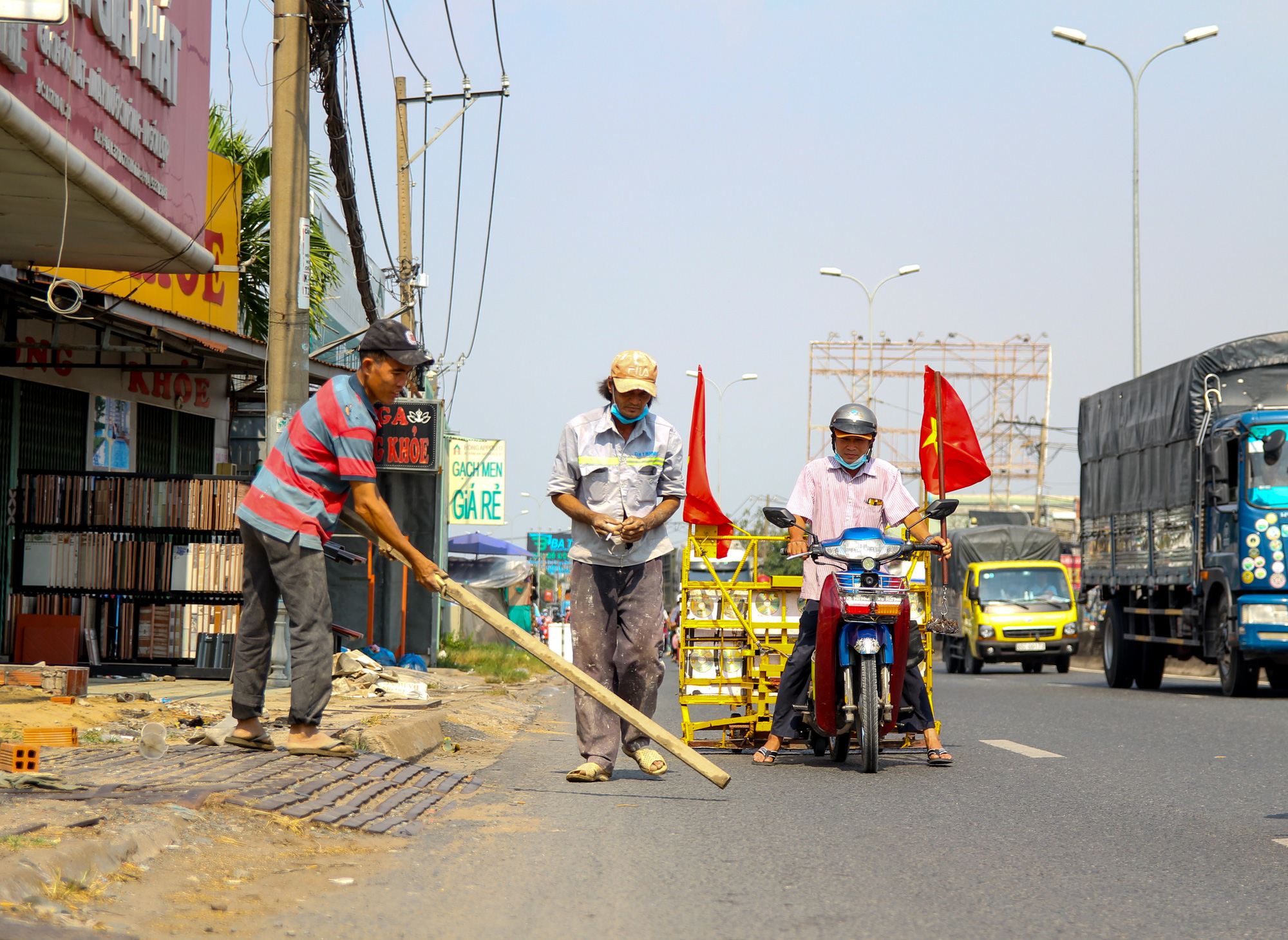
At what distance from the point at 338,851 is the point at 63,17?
11.1ft

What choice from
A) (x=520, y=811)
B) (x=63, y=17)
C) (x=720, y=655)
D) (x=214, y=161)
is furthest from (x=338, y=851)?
(x=214, y=161)

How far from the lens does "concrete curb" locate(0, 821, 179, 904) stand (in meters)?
3.47

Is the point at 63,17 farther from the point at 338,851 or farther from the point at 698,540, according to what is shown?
the point at 698,540

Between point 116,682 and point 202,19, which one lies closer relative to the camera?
point 116,682

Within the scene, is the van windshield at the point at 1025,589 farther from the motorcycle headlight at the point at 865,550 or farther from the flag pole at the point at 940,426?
the motorcycle headlight at the point at 865,550

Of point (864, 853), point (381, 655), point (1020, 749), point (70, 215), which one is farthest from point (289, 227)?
point (864, 853)

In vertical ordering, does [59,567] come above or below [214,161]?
below

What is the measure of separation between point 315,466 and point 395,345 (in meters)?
0.63

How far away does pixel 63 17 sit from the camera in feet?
18.5

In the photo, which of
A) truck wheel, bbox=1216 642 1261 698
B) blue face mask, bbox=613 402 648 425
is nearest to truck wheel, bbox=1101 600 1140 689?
truck wheel, bbox=1216 642 1261 698

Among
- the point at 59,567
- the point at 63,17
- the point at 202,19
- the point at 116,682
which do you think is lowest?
the point at 116,682

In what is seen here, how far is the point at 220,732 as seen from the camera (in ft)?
22.3

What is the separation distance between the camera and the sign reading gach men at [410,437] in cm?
1964

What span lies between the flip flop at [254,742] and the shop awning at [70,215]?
4098 mm
